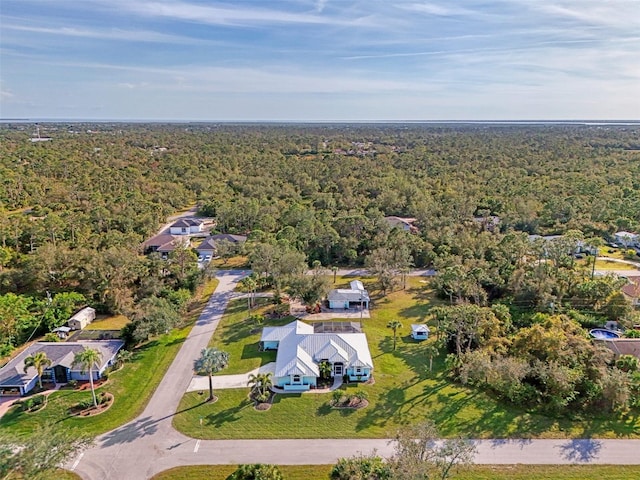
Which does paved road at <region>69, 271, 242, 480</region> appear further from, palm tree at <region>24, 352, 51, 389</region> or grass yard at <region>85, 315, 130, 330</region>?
grass yard at <region>85, 315, 130, 330</region>

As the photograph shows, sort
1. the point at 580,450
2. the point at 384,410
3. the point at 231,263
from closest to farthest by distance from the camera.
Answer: the point at 580,450 → the point at 384,410 → the point at 231,263

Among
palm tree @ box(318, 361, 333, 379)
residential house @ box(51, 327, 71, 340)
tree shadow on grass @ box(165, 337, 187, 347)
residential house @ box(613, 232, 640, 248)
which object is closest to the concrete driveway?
palm tree @ box(318, 361, 333, 379)

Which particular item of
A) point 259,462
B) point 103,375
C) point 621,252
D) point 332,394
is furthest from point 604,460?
point 621,252

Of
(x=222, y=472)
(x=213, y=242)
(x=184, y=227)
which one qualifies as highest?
(x=184, y=227)

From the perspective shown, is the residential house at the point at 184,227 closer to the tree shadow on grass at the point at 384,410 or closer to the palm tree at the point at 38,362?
the palm tree at the point at 38,362

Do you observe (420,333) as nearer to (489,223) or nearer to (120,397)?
(120,397)

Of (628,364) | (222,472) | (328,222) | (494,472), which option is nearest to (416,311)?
(628,364)
